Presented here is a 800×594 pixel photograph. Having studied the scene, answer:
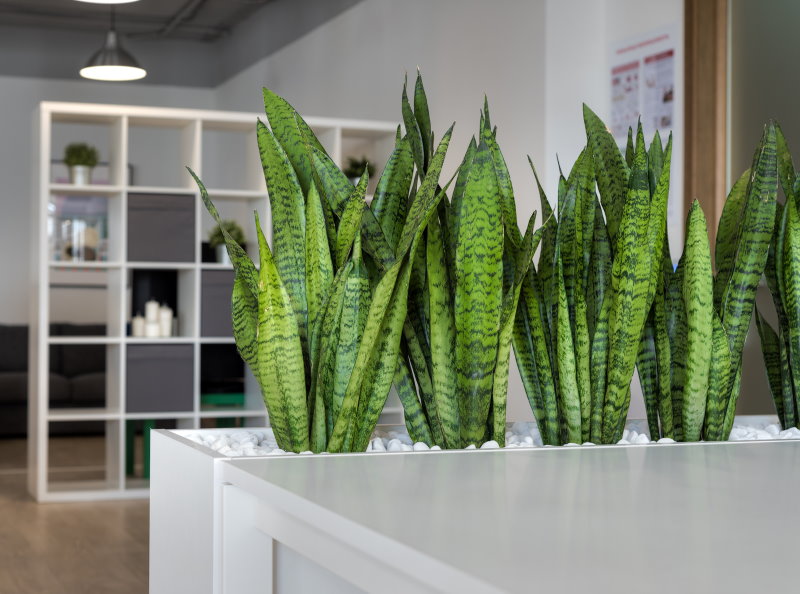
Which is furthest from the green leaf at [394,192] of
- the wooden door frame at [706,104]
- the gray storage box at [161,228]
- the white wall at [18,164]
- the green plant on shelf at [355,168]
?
the white wall at [18,164]

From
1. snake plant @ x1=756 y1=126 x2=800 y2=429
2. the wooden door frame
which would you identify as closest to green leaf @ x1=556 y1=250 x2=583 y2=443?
snake plant @ x1=756 y1=126 x2=800 y2=429

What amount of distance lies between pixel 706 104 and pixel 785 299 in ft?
7.46

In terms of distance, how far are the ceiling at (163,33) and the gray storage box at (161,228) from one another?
2.39 m

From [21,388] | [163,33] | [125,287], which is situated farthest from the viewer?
[163,33]

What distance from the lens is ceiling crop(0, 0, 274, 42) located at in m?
7.19

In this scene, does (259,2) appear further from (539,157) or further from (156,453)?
(156,453)

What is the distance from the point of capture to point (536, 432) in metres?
1.54

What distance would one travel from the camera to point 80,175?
181 inches

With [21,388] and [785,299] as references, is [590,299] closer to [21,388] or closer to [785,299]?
[785,299]

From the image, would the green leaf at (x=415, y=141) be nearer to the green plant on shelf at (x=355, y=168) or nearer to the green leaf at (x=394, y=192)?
the green leaf at (x=394, y=192)

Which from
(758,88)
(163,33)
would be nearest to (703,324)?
(758,88)

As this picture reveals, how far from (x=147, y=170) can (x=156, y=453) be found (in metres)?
7.71

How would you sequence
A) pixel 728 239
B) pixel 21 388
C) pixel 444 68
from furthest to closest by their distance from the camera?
pixel 21 388 → pixel 444 68 → pixel 728 239

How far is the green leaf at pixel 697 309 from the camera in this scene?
52.9 inches
